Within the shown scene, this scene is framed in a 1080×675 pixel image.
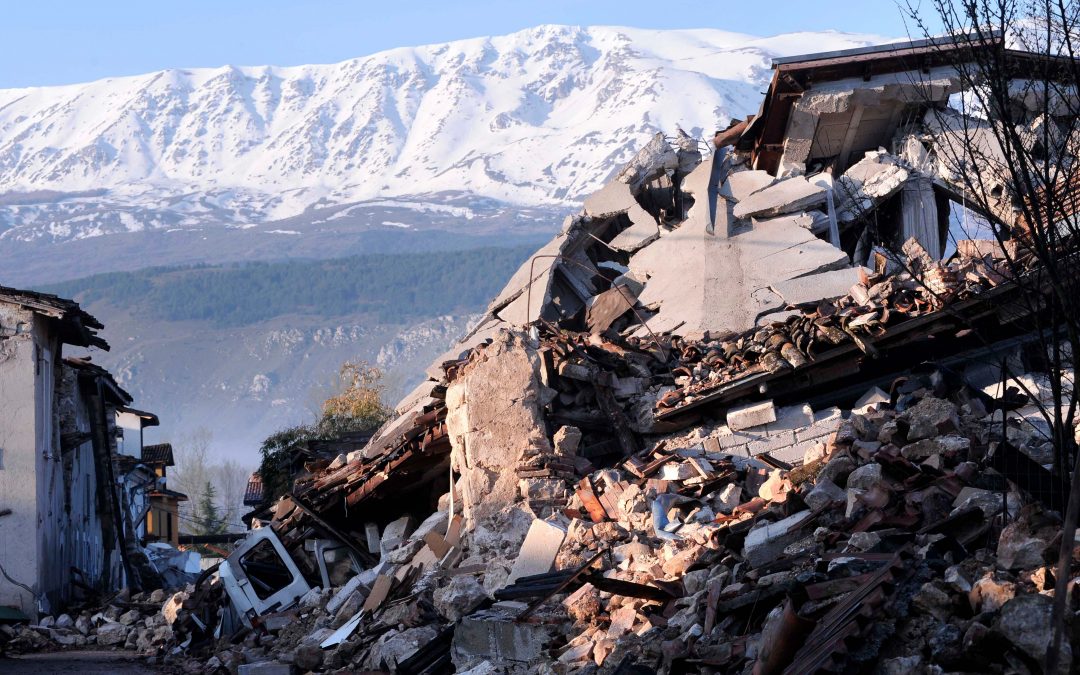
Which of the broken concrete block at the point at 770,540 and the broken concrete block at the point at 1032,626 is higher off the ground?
the broken concrete block at the point at 770,540

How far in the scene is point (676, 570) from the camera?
35.9ft

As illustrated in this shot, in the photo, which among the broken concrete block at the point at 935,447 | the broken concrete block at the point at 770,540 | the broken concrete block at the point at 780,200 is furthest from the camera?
the broken concrete block at the point at 780,200

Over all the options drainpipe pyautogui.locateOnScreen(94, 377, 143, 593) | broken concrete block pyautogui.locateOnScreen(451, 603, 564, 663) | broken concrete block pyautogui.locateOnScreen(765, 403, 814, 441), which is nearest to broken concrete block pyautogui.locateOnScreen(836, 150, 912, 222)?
broken concrete block pyautogui.locateOnScreen(765, 403, 814, 441)

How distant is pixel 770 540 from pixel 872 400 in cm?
458

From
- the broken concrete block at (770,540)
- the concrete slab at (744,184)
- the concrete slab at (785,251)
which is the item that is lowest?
the broken concrete block at (770,540)

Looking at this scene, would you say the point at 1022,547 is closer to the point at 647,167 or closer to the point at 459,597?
the point at 459,597

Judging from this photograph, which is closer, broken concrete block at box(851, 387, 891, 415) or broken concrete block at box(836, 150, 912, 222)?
broken concrete block at box(851, 387, 891, 415)

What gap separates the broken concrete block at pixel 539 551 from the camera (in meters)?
12.6

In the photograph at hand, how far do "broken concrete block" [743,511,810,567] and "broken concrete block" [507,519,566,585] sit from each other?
93.1 inches

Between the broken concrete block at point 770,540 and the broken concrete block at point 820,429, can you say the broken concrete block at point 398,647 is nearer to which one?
the broken concrete block at point 770,540

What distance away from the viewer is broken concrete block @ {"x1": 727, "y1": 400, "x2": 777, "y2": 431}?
14.9m

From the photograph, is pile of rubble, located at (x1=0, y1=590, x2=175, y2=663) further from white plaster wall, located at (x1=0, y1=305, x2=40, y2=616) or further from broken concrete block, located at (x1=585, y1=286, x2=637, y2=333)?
broken concrete block, located at (x1=585, y1=286, x2=637, y2=333)

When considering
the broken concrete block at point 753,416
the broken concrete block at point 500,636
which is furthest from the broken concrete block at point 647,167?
the broken concrete block at point 500,636

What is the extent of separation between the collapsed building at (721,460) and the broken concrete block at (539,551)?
0.10ft
